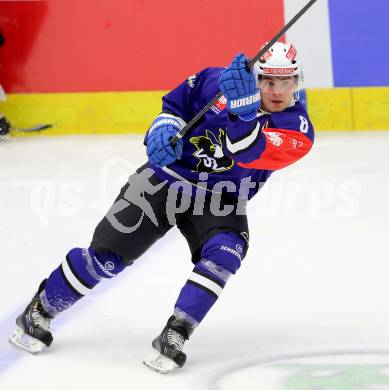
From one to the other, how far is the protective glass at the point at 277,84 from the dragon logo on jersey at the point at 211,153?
205 mm

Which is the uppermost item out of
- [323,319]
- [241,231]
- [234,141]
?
[234,141]

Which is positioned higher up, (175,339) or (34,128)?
(175,339)

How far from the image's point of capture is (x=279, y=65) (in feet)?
10.9

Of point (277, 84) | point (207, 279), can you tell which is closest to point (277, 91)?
point (277, 84)

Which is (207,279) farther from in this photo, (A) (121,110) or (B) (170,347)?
(A) (121,110)

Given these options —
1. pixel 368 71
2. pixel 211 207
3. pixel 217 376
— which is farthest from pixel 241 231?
pixel 368 71

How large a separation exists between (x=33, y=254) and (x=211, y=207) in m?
1.36

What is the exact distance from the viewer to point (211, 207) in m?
3.41

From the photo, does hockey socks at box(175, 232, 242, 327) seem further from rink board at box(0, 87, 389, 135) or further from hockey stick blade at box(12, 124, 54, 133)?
hockey stick blade at box(12, 124, 54, 133)

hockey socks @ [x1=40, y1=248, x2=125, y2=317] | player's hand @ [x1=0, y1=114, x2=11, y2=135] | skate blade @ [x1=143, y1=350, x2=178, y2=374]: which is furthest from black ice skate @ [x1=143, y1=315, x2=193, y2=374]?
player's hand @ [x1=0, y1=114, x2=11, y2=135]

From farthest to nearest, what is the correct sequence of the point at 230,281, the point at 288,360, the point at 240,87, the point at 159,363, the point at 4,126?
the point at 4,126 → the point at 230,281 → the point at 288,360 → the point at 159,363 → the point at 240,87

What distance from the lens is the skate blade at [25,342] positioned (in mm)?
3350

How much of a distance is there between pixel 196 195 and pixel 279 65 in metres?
0.48

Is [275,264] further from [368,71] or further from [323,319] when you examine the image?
[368,71]
